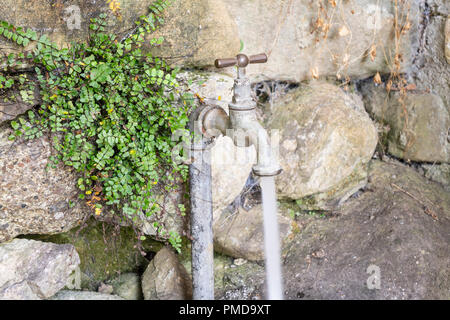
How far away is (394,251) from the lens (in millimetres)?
2236

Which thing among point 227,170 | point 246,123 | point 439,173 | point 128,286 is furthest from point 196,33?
point 439,173

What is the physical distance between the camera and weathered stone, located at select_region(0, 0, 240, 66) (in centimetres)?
183

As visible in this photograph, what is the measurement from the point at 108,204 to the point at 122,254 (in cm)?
45

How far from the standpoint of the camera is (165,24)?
1.96 meters

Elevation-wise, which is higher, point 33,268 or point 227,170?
point 227,170

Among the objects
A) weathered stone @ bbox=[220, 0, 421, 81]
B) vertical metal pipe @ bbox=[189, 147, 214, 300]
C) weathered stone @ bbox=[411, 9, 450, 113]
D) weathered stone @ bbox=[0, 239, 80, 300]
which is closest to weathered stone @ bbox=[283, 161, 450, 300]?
vertical metal pipe @ bbox=[189, 147, 214, 300]

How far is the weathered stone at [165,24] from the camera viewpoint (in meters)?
1.83

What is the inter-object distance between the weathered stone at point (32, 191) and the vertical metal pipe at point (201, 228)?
51cm

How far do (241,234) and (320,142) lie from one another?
0.62m

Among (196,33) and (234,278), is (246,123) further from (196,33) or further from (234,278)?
(234,278)

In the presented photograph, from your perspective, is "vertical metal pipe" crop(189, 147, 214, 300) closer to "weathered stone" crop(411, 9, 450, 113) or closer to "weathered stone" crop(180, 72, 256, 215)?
"weathered stone" crop(180, 72, 256, 215)

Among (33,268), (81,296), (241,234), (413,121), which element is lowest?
(81,296)

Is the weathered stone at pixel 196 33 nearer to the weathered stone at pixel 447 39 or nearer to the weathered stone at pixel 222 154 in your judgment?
the weathered stone at pixel 222 154

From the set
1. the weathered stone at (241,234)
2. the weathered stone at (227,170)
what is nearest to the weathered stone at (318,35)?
the weathered stone at (227,170)
